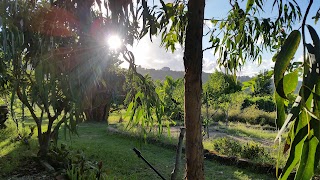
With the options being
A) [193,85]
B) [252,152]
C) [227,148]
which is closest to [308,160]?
[193,85]

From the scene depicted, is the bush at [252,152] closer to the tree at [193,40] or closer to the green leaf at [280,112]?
the tree at [193,40]

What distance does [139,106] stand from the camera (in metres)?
1.81

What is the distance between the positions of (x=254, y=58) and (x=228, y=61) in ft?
0.79

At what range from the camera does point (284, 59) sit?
0.37 metres

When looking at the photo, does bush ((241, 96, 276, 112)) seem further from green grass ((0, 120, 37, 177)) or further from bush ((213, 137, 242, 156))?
green grass ((0, 120, 37, 177))

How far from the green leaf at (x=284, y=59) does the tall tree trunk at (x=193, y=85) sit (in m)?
0.88

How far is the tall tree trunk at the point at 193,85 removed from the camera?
1.26 m

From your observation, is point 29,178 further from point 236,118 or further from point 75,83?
point 236,118

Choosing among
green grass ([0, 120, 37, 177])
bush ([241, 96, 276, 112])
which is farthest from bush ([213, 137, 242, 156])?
bush ([241, 96, 276, 112])

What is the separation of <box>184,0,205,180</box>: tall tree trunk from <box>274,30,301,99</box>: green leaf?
34.5 inches

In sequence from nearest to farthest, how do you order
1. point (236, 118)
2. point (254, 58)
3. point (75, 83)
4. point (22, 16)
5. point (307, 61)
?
point (307, 61)
point (75, 83)
point (254, 58)
point (22, 16)
point (236, 118)

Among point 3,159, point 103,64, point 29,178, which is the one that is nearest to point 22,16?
point 103,64

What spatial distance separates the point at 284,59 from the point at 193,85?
91cm

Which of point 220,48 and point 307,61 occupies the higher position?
point 220,48
